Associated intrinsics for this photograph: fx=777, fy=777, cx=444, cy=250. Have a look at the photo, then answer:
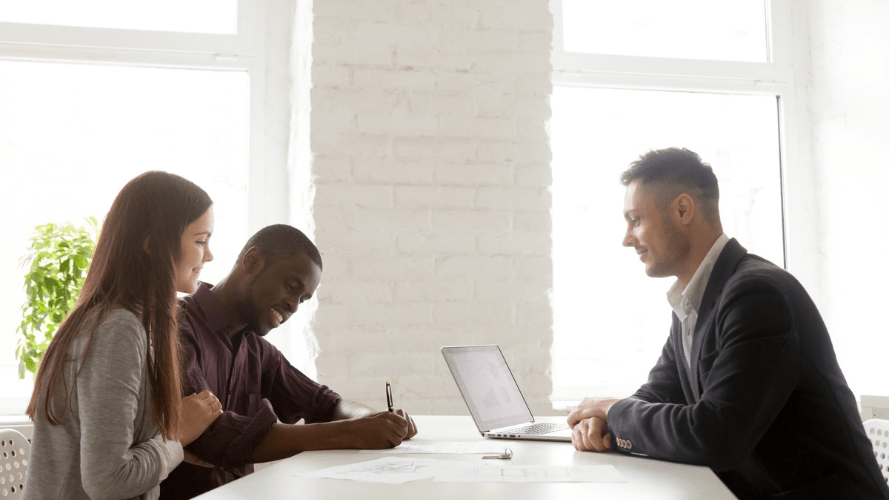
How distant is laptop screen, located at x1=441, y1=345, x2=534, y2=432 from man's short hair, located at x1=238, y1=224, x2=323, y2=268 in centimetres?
45

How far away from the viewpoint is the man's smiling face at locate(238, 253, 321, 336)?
191 cm

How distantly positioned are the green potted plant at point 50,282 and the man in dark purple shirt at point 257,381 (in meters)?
0.79

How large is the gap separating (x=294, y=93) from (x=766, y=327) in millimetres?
2031

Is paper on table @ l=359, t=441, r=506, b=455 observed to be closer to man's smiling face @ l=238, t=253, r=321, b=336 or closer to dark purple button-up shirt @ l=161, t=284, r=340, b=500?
dark purple button-up shirt @ l=161, t=284, r=340, b=500

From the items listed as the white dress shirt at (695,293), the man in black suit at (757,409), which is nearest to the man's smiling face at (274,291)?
the man in black suit at (757,409)

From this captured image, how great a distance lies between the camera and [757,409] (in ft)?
4.40

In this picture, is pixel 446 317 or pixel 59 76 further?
pixel 59 76

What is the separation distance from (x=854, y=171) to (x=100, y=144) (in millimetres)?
2865

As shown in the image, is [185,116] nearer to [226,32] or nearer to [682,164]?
[226,32]

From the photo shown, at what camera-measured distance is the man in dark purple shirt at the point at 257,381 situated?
5.09 ft

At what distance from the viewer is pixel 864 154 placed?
2.97 metres

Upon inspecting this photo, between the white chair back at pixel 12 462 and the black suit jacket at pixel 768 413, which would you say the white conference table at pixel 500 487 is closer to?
the black suit jacket at pixel 768 413

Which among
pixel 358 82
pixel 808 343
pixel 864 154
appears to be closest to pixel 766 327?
pixel 808 343

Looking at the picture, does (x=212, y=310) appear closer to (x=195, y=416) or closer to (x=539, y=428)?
(x=195, y=416)
